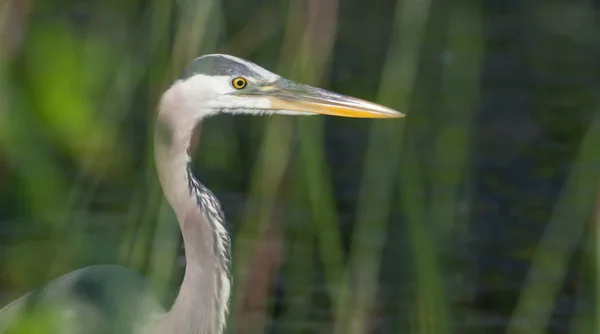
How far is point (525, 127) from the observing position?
5.48 m

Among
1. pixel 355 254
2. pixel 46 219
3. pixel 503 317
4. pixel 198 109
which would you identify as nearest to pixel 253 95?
pixel 198 109

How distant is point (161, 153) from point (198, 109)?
0.12m

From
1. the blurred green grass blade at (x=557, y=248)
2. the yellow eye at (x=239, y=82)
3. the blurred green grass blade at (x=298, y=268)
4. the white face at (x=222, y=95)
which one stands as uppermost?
the yellow eye at (x=239, y=82)

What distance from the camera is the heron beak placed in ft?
8.29

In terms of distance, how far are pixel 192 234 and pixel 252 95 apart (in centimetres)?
32

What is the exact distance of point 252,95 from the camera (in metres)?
2.57

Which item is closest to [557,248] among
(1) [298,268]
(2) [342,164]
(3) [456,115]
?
(1) [298,268]

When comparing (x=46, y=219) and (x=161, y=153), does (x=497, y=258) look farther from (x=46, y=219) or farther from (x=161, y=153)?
(x=46, y=219)

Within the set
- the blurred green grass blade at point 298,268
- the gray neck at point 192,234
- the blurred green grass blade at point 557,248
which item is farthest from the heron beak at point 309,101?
the blurred green grass blade at point 298,268

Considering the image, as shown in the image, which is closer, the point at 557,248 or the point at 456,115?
the point at 557,248

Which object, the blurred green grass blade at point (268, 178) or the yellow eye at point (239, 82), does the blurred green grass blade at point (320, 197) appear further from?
the yellow eye at point (239, 82)

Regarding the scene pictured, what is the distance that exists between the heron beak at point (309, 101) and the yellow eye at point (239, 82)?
0.04 metres

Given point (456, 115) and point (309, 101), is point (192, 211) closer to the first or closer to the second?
point (309, 101)

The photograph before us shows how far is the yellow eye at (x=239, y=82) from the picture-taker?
8.36 ft
